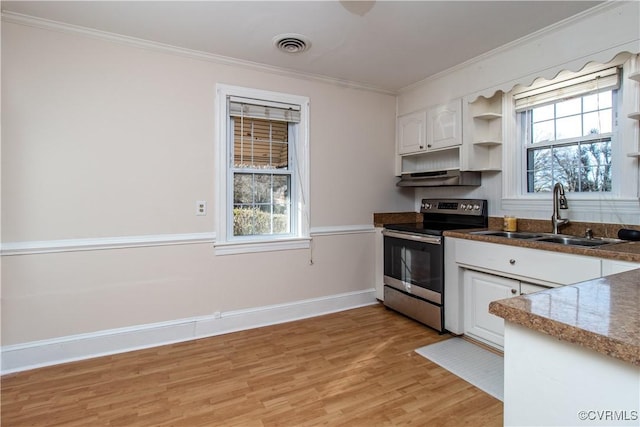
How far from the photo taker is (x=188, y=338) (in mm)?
2828

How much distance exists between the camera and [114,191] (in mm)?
2592

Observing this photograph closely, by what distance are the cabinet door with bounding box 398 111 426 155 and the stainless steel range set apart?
0.63 m

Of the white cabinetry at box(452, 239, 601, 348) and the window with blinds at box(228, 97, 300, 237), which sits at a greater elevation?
the window with blinds at box(228, 97, 300, 237)

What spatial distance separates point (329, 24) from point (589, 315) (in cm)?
234

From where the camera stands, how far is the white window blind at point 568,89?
2.37 meters

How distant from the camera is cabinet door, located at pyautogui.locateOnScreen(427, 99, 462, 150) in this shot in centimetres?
316

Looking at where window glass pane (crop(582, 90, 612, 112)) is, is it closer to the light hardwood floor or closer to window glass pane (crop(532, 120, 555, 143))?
window glass pane (crop(532, 120, 555, 143))

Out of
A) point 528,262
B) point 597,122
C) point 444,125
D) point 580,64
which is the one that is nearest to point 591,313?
point 528,262

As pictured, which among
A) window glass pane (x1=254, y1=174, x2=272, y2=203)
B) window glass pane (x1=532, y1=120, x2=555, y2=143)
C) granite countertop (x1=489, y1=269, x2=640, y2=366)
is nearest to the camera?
granite countertop (x1=489, y1=269, x2=640, y2=366)

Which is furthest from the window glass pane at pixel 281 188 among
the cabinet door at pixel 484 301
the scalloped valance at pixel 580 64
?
the scalloped valance at pixel 580 64

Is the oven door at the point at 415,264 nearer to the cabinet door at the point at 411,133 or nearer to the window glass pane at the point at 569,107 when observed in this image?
the cabinet door at the point at 411,133

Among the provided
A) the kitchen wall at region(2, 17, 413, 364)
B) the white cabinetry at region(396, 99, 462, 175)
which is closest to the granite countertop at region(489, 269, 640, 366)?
the white cabinetry at region(396, 99, 462, 175)

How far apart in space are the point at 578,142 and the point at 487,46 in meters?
1.06

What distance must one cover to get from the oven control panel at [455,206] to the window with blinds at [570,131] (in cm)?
44
